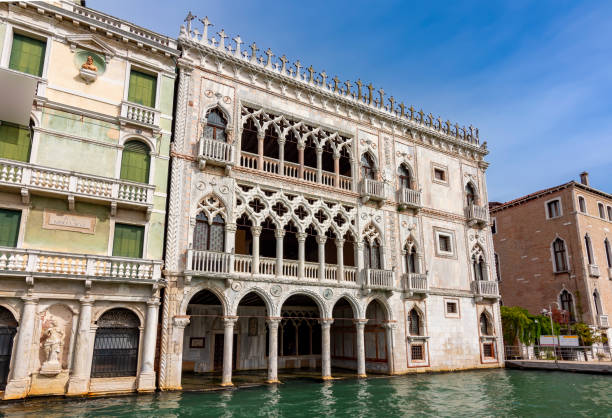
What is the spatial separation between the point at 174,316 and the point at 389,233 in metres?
11.4

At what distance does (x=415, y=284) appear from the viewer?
2181 centimetres

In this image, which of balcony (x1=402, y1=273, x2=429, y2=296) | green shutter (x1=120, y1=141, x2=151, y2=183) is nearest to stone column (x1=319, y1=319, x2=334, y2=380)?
balcony (x1=402, y1=273, x2=429, y2=296)

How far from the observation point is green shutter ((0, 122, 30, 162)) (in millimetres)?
14031

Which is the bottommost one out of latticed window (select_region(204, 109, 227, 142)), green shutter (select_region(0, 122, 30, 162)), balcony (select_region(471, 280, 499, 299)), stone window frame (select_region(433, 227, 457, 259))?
balcony (select_region(471, 280, 499, 299))

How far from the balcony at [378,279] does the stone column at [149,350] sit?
31.4ft

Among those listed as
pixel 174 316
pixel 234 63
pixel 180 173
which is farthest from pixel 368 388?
pixel 234 63

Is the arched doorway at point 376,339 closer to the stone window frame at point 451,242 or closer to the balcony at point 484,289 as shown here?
the stone window frame at point 451,242

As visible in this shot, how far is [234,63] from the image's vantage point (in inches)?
758

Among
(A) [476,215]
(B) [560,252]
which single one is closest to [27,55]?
(A) [476,215]

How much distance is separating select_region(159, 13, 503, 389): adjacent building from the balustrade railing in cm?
139

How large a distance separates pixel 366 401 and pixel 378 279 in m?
7.43

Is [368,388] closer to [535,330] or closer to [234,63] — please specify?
[234,63]

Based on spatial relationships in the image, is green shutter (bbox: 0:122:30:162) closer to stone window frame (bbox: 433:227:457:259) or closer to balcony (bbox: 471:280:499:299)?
stone window frame (bbox: 433:227:457:259)

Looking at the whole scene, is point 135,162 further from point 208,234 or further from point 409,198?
point 409,198
